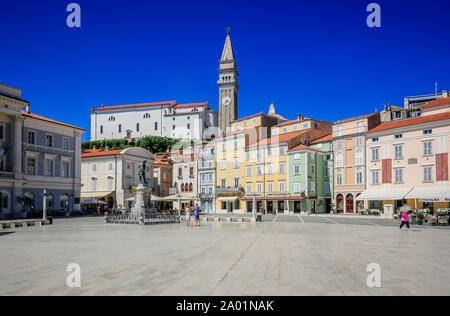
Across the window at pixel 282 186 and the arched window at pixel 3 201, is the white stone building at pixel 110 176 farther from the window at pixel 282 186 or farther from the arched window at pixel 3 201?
the window at pixel 282 186

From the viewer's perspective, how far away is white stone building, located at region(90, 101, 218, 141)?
123625 mm

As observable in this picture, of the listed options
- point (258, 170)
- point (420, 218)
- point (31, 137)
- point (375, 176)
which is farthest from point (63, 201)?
point (420, 218)

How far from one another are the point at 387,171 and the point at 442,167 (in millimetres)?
6423

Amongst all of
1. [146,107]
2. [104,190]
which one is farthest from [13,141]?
[146,107]

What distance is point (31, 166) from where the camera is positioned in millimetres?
46875

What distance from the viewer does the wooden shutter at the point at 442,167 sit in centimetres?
4128

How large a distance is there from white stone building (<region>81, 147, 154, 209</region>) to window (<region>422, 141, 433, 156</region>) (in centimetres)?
4379

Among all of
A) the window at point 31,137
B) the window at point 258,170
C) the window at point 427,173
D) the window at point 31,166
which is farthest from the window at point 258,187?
the window at point 31,137

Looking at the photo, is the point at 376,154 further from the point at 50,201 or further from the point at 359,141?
the point at 50,201

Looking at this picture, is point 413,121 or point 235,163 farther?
point 235,163

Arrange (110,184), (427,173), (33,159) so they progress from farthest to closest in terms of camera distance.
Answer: (110,184) < (33,159) < (427,173)

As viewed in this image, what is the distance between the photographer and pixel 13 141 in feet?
145

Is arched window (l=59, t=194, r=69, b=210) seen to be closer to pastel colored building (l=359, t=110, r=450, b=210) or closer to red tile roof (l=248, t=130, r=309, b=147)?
red tile roof (l=248, t=130, r=309, b=147)
